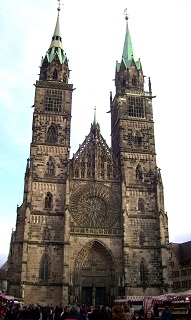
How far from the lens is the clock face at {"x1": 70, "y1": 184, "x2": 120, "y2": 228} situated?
3450 centimetres

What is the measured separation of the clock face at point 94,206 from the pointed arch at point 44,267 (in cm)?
449

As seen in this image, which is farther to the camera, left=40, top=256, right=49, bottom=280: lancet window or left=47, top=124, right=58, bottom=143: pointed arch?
left=47, top=124, right=58, bottom=143: pointed arch

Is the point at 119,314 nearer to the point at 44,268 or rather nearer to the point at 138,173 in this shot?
the point at 44,268

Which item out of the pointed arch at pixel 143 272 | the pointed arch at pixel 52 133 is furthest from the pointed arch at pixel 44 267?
the pointed arch at pixel 52 133

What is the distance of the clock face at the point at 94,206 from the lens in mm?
34500

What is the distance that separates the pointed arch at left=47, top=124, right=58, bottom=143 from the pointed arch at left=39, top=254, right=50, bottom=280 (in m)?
12.0

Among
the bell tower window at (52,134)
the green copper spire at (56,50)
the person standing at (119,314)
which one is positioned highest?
the green copper spire at (56,50)

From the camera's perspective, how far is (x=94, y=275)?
33125 millimetres

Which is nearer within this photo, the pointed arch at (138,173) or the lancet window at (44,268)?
the lancet window at (44,268)

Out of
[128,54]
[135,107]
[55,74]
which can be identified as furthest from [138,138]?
[55,74]

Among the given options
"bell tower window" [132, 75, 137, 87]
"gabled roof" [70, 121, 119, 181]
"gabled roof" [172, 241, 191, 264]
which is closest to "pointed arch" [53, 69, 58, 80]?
"gabled roof" [70, 121, 119, 181]

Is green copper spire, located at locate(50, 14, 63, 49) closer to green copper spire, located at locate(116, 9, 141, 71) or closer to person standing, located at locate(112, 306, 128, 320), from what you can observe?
green copper spire, located at locate(116, 9, 141, 71)

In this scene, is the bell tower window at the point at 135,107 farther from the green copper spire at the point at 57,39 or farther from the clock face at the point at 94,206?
the green copper spire at the point at 57,39

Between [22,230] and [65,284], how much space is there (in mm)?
6249
